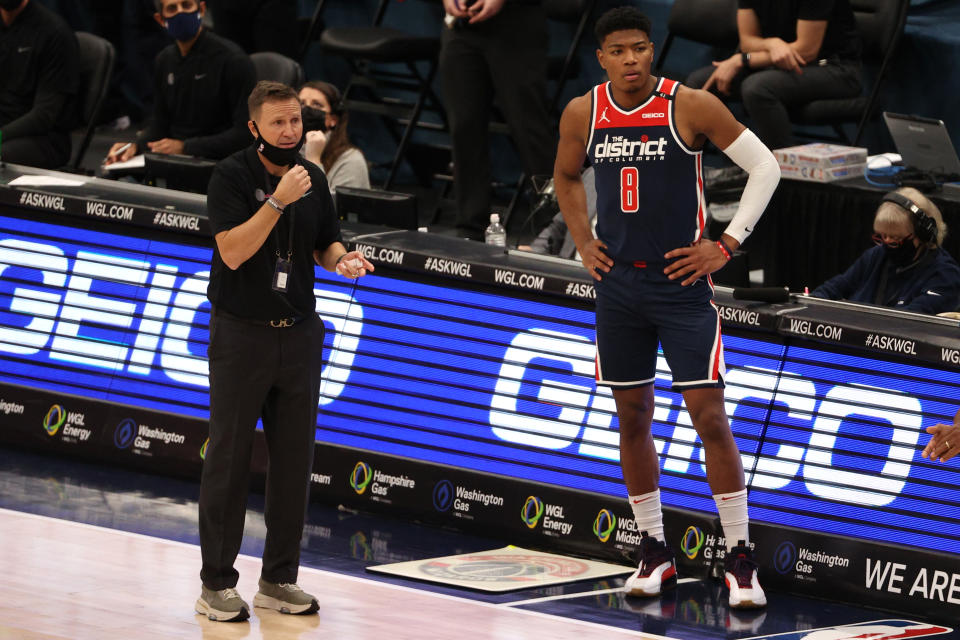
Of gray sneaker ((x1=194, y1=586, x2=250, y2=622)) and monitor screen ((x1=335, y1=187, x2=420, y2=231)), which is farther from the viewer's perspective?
monitor screen ((x1=335, y1=187, x2=420, y2=231))

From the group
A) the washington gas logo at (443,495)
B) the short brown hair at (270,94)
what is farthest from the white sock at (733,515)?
the short brown hair at (270,94)

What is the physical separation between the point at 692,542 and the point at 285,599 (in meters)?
1.71

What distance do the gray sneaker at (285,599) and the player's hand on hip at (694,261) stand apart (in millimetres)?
1711

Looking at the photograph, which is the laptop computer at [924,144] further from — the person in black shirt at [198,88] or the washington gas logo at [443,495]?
the person in black shirt at [198,88]

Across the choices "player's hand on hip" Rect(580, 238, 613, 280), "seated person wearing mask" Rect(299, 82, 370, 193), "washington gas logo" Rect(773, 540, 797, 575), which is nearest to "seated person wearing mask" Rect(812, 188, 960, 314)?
"washington gas logo" Rect(773, 540, 797, 575)

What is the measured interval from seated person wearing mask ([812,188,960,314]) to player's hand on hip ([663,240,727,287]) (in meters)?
1.60

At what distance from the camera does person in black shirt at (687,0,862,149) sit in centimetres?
874

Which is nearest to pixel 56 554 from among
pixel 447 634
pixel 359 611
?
pixel 359 611

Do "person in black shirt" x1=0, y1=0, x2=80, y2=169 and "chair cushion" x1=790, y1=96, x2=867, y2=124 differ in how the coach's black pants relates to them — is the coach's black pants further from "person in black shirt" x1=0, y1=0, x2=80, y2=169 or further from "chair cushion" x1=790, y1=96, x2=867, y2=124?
"person in black shirt" x1=0, y1=0, x2=80, y2=169

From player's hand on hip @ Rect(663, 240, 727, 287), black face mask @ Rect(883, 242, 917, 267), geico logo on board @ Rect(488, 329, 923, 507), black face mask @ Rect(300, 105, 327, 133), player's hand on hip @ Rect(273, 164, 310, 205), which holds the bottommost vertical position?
geico logo on board @ Rect(488, 329, 923, 507)

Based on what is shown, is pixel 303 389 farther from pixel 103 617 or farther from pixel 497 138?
pixel 497 138

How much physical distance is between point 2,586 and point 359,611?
1.24 meters

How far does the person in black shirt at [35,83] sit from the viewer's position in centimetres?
959

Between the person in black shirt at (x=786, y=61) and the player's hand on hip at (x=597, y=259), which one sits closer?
the player's hand on hip at (x=597, y=259)
